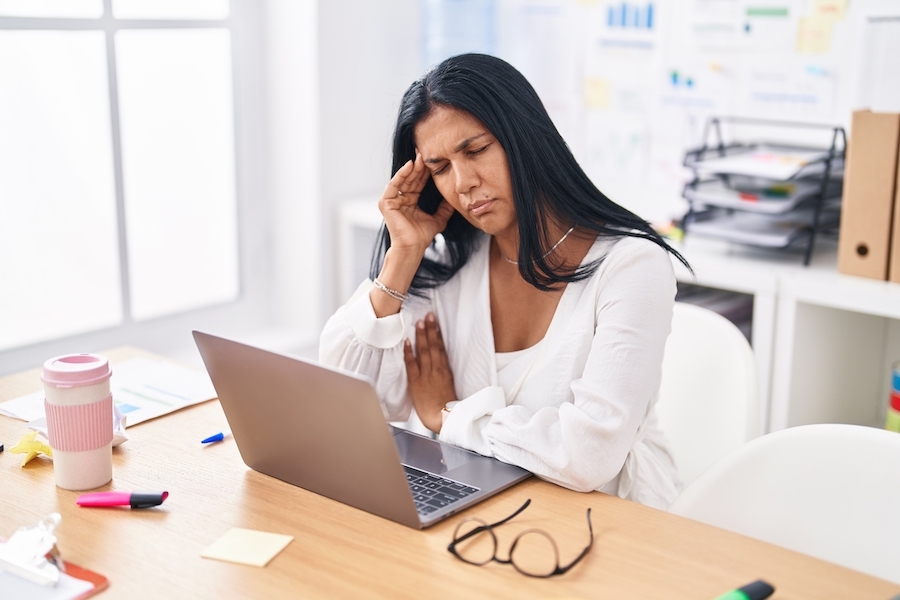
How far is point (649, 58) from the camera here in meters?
2.45

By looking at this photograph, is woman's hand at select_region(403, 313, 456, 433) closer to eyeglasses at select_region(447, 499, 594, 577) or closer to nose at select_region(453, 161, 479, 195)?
nose at select_region(453, 161, 479, 195)

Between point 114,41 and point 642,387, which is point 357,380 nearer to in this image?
point 642,387

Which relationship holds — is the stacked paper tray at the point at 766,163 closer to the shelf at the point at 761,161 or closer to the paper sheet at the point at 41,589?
the shelf at the point at 761,161

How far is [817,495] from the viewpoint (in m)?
1.19

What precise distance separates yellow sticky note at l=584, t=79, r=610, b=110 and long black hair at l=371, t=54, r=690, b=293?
1.16 m

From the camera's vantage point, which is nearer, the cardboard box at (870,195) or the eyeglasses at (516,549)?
the eyeglasses at (516,549)

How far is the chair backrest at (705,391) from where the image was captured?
157 centimetres

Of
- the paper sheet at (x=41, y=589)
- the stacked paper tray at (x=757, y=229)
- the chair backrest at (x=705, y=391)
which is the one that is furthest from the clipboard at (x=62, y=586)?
the stacked paper tray at (x=757, y=229)

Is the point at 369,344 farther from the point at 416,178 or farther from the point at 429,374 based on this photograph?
the point at 416,178

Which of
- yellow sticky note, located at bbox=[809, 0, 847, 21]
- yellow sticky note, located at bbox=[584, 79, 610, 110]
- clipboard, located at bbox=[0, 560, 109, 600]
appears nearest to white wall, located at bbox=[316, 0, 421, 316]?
yellow sticky note, located at bbox=[584, 79, 610, 110]

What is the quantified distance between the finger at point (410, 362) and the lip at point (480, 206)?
26 centimetres

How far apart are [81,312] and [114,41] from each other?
64cm

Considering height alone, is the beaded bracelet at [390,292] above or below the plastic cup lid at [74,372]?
above

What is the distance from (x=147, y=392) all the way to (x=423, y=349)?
1.51 ft
